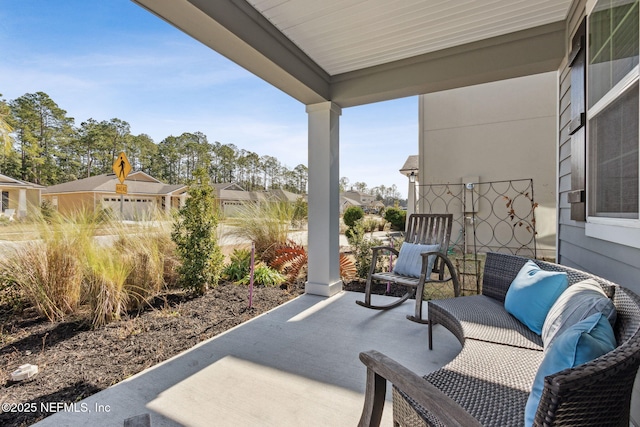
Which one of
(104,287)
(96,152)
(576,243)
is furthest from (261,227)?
(96,152)

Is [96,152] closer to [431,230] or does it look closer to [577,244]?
[431,230]

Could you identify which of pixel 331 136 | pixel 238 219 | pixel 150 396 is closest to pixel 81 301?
pixel 150 396

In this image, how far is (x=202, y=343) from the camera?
8.66 feet

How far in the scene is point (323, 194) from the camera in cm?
401

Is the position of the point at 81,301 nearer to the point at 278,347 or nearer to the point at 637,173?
the point at 278,347

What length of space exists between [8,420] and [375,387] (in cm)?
202

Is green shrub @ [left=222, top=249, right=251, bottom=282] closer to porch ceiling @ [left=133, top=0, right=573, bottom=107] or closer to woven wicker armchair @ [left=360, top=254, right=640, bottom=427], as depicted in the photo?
porch ceiling @ [left=133, top=0, right=573, bottom=107]

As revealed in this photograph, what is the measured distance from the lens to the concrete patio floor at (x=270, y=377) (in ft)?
5.69

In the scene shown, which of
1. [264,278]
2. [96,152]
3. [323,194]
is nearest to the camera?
[323,194]

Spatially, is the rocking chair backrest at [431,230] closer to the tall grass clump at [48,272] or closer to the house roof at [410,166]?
the tall grass clump at [48,272]

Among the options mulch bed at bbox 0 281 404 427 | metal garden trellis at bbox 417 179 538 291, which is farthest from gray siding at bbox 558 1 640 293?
metal garden trellis at bbox 417 179 538 291

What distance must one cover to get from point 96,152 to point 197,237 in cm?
1067

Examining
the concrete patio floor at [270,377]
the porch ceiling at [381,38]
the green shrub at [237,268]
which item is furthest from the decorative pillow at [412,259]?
the green shrub at [237,268]

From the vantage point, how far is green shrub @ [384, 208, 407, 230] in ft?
42.7
